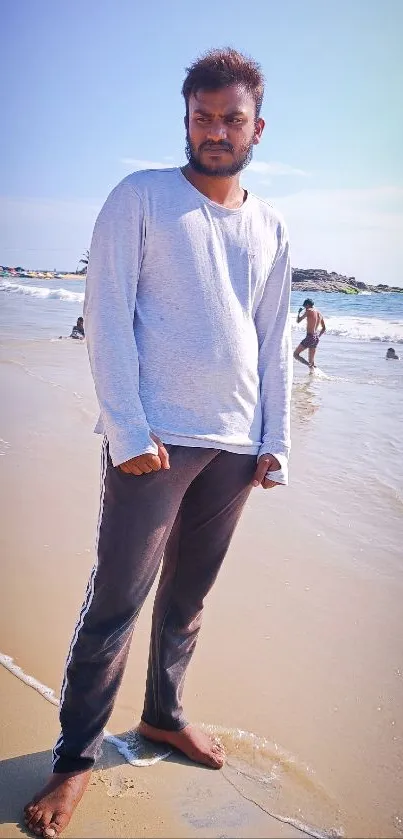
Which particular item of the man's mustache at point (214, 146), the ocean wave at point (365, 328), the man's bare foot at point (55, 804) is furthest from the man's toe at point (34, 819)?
the ocean wave at point (365, 328)

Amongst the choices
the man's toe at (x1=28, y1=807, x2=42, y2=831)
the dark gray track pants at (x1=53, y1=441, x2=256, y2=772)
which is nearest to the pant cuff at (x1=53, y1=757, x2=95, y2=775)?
the dark gray track pants at (x1=53, y1=441, x2=256, y2=772)

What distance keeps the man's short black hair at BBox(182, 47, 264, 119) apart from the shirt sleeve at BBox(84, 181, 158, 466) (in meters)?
0.44

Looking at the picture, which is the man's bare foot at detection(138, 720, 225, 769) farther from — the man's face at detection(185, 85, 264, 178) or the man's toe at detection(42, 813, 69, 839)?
the man's face at detection(185, 85, 264, 178)

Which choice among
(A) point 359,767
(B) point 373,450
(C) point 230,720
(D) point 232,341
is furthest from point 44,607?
(B) point 373,450

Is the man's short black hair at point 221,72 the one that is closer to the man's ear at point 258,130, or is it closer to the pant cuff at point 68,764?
the man's ear at point 258,130

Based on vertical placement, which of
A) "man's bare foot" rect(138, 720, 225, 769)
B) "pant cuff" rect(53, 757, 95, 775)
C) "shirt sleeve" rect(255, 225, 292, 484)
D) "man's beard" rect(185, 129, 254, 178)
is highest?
"man's beard" rect(185, 129, 254, 178)

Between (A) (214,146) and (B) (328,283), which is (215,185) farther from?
(B) (328,283)

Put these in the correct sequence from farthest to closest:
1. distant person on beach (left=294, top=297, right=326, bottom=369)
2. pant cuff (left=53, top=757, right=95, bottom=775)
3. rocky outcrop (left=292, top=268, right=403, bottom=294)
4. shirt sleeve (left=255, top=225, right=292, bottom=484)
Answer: rocky outcrop (left=292, top=268, right=403, bottom=294) < distant person on beach (left=294, top=297, right=326, bottom=369) < shirt sleeve (left=255, top=225, right=292, bottom=484) < pant cuff (left=53, top=757, right=95, bottom=775)

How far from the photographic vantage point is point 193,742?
6.83 ft

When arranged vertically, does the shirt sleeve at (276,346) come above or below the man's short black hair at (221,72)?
below

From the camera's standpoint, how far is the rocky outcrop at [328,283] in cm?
5345

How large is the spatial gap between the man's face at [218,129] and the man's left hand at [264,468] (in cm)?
83

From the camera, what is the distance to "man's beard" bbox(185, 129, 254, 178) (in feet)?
6.00

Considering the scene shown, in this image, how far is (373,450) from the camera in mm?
6270
